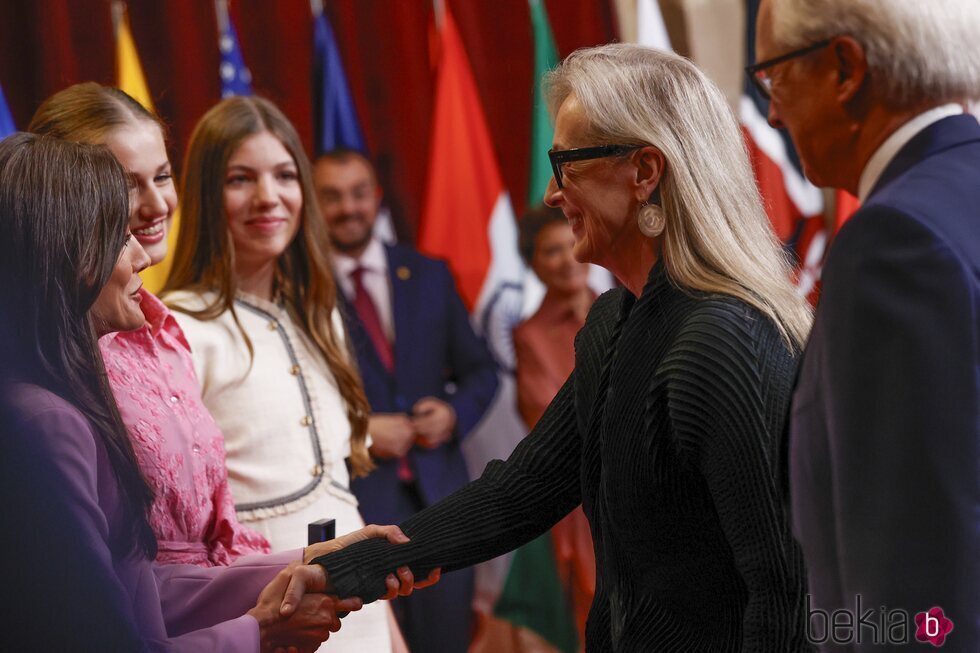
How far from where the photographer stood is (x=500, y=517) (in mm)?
1938

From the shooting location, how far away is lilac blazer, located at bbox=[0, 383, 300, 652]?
1420 millimetres

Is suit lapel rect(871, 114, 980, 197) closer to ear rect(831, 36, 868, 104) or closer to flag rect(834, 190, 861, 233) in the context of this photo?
ear rect(831, 36, 868, 104)

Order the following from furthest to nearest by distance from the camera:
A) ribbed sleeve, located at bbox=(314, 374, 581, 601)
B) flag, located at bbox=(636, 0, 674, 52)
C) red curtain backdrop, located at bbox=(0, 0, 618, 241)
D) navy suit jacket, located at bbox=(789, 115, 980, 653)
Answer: flag, located at bbox=(636, 0, 674, 52) → red curtain backdrop, located at bbox=(0, 0, 618, 241) → ribbed sleeve, located at bbox=(314, 374, 581, 601) → navy suit jacket, located at bbox=(789, 115, 980, 653)

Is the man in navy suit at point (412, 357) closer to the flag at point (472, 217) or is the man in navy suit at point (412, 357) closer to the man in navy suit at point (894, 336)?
the flag at point (472, 217)

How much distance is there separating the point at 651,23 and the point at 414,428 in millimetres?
1870

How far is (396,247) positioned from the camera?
3.80 meters

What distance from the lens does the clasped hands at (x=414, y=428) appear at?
138 inches

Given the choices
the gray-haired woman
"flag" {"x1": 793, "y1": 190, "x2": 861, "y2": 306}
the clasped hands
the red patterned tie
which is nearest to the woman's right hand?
the gray-haired woman

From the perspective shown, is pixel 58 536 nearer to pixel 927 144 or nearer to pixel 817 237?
pixel 927 144

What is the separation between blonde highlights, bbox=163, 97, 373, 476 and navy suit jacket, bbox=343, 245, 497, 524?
89cm

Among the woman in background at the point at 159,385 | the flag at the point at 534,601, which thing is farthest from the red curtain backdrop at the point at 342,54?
the woman in background at the point at 159,385

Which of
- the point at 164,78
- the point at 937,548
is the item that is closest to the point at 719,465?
the point at 937,548

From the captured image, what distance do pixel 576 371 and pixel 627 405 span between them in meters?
0.22

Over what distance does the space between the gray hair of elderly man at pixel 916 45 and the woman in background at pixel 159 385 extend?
1184mm
